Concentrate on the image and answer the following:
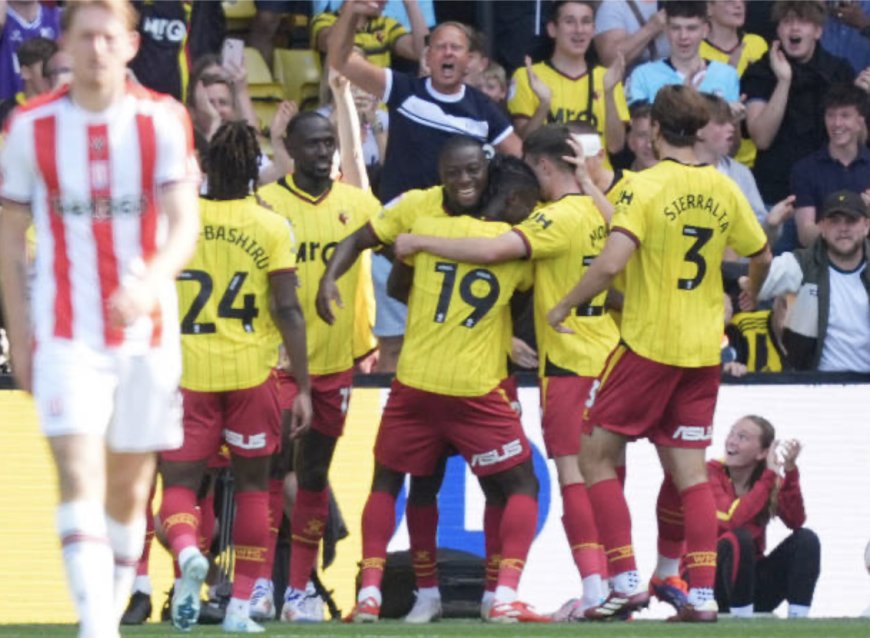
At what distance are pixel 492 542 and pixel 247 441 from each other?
1.65 metres

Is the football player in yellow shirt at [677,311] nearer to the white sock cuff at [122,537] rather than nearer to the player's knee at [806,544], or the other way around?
the player's knee at [806,544]

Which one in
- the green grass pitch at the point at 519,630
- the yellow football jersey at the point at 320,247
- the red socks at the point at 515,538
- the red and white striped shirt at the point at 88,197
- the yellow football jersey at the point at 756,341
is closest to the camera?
the red and white striped shirt at the point at 88,197

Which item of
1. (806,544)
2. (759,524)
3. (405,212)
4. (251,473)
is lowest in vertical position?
(806,544)

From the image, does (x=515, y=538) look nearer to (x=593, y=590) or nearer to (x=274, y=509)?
(x=593, y=590)

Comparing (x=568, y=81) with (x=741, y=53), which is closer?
(x=568, y=81)

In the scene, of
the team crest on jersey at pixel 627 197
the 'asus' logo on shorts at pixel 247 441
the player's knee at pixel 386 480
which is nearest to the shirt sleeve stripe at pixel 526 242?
the team crest on jersey at pixel 627 197

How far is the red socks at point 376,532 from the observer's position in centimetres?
1106

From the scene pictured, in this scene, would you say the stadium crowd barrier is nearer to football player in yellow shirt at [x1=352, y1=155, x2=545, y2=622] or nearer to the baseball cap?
the baseball cap

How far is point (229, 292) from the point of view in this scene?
10.3 metres

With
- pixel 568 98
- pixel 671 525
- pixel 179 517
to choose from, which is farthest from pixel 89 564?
pixel 568 98

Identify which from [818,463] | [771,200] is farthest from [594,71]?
[818,463]

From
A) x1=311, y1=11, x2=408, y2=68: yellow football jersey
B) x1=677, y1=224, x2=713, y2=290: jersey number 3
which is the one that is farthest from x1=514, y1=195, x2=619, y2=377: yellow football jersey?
→ x1=311, y1=11, x2=408, y2=68: yellow football jersey

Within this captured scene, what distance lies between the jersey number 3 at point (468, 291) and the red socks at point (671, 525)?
4.60 feet

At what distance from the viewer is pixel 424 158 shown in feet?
42.7
